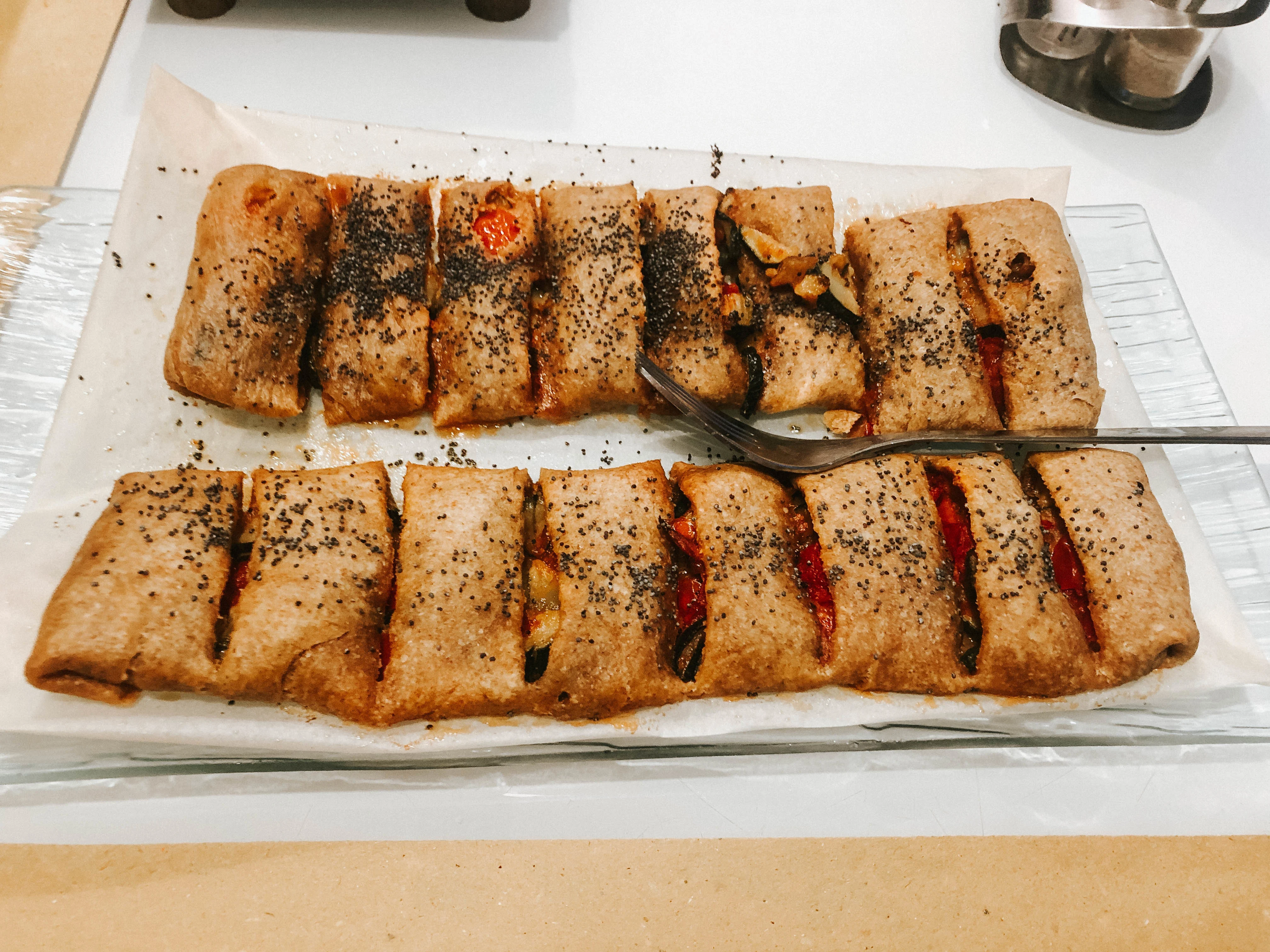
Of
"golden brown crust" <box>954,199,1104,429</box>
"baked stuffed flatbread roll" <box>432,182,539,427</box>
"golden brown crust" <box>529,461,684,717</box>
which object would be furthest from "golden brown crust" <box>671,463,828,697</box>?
"golden brown crust" <box>954,199,1104,429</box>

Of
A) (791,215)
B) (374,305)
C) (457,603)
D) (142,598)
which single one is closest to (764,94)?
(791,215)

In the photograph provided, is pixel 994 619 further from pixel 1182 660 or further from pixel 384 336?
pixel 384 336

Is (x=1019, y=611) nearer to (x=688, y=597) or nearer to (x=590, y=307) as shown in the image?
(x=688, y=597)

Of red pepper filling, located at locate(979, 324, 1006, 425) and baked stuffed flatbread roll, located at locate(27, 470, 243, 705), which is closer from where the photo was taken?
baked stuffed flatbread roll, located at locate(27, 470, 243, 705)

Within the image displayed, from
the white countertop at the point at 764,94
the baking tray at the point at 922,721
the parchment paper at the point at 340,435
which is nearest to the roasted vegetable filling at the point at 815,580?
the parchment paper at the point at 340,435

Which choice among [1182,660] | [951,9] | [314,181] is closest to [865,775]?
[1182,660]

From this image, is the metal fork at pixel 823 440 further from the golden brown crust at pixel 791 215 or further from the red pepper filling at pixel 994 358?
the golden brown crust at pixel 791 215

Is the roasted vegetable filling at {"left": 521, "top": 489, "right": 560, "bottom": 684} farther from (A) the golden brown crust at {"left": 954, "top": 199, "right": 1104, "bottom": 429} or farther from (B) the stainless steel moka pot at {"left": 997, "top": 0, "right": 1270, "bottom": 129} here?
(B) the stainless steel moka pot at {"left": 997, "top": 0, "right": 1270, "bottom": 129}
